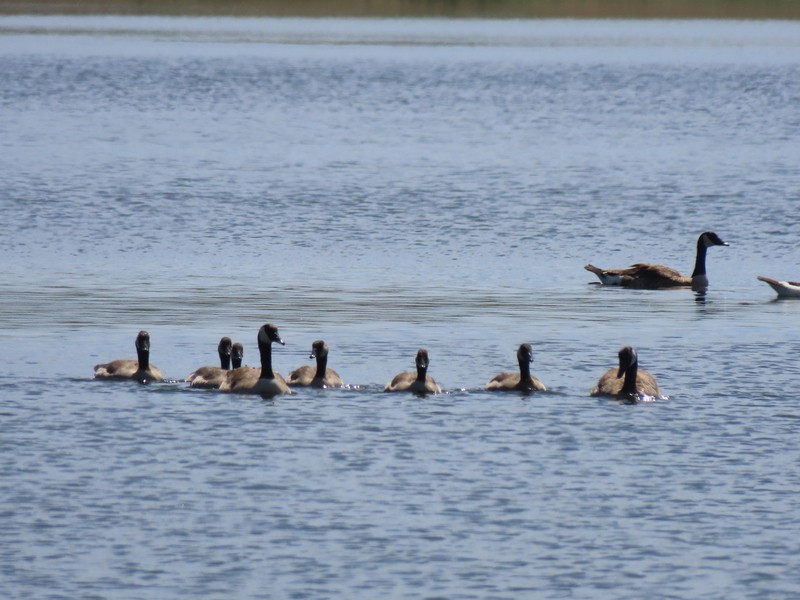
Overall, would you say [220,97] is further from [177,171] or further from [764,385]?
[764,385]

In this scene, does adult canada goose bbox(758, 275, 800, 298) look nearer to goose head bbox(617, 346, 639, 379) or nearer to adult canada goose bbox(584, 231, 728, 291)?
adult canada goose bbox(584, 231, 728, 291)

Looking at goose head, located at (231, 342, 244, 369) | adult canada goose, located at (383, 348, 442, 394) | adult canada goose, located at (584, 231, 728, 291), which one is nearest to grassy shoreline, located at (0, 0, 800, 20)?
adult canada goose, located at (584, 231, 728, 291)

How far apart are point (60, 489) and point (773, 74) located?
3228 inches

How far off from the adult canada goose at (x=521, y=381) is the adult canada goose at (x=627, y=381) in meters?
0.67

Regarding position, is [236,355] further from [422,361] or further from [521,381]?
[521,381]

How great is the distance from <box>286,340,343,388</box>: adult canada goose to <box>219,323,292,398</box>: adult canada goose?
0.19 metres

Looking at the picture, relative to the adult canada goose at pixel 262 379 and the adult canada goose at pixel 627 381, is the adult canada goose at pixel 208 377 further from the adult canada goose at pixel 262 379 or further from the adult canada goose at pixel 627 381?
the adult canada goose at pixel 627 381

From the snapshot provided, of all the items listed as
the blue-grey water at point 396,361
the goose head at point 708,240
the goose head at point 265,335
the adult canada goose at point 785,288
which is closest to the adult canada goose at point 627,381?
the blue-grey water at point 396,361

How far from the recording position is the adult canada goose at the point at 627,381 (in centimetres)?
2000

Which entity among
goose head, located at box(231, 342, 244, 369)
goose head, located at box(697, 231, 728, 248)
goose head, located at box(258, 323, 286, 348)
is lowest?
goose head, located at box(231, 342, 244, 369)

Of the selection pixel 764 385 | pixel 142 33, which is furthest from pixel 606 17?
pixel 764 385

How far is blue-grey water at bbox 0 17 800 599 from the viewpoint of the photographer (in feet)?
47.1

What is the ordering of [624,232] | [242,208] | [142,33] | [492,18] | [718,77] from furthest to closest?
[492,18] < [142,33] < [718,77] < [242,208] < [624,232]

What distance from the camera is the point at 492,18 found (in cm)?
18612
